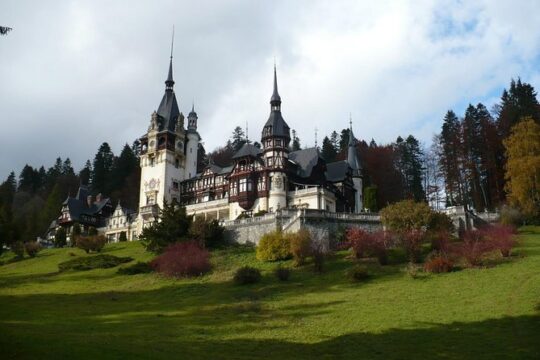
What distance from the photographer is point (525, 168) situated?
54.9 metres

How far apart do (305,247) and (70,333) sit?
21619 mm

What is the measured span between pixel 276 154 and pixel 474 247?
29879 mm

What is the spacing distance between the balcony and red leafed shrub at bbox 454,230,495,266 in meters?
40.9

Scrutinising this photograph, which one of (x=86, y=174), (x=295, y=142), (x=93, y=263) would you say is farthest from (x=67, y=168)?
(x=93, y=263)

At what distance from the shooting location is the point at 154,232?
5262cm

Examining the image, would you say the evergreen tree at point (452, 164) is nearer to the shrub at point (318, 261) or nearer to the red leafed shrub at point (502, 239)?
the red leafed shrub at point (502, 239)

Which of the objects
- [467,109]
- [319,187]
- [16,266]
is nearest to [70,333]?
[16,266]

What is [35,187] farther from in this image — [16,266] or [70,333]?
[70,333]

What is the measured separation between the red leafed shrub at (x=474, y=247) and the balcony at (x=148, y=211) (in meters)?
40.9

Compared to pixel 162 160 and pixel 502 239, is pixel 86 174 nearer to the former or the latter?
pixel 162 160

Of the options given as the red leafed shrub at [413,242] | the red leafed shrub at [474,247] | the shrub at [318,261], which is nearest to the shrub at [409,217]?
the red leafed shrub at [413,242]

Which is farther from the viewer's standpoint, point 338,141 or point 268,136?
point 338,141

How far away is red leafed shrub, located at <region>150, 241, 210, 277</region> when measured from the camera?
44.5 meters

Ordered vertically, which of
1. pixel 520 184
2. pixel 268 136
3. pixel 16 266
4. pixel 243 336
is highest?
pixel 268 136
